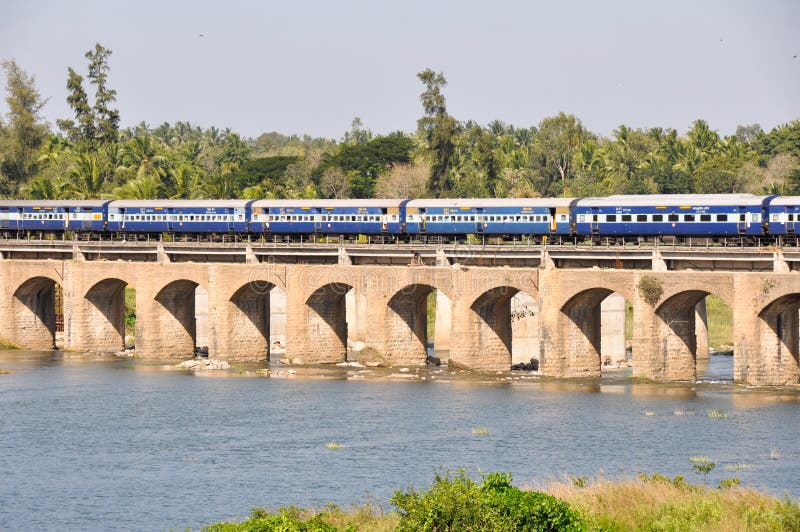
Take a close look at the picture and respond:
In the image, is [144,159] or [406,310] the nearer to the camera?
[406,310]

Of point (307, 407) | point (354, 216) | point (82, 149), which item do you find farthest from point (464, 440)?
point (82, 149)

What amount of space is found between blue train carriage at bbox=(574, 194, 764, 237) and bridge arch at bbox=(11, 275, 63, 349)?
129ft

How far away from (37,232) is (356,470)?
5990 centimetres

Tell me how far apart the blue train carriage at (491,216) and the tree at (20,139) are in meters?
68.4

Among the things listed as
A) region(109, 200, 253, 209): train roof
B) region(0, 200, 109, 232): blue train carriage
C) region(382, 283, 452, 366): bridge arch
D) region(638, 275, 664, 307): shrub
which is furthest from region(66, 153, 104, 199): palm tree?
region(638, 275, 664, 307): shrub

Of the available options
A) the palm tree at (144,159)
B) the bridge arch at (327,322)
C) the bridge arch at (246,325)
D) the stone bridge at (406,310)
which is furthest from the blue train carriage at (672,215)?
the palm tree at (144,159)

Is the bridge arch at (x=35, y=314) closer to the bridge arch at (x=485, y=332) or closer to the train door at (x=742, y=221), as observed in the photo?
the bridge arch at (x=485, y=332)

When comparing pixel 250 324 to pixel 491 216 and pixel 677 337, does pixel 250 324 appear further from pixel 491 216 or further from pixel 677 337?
pixel 677 337

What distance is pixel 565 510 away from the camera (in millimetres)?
36125

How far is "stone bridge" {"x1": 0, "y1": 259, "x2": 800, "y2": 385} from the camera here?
2625 inches

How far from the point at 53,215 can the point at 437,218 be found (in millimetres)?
31992

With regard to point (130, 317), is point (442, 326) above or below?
below

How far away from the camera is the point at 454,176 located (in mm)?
141625

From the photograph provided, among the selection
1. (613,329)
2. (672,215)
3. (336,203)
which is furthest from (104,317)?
(672,215)
